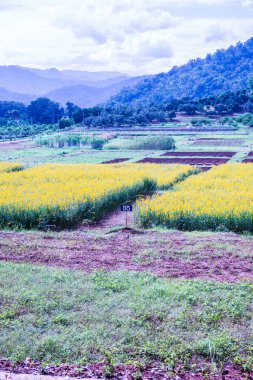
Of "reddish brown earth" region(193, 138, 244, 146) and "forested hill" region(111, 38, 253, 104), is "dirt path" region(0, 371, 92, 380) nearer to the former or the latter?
"reddish brown earth" region(193, 138, 244, 146)

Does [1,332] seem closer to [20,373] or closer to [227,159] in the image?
[20,373]

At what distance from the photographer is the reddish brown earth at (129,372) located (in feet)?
21.2

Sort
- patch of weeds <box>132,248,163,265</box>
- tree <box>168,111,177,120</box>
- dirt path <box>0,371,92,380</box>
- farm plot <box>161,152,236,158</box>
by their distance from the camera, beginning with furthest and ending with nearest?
1. tree <box>168,111,177,120</box>
2. farm plot <box>161,152,236,158</box>
3. patch of weeds <box>132,248,163,265</box>
4. dirt path <box>0,371,92,380</box>

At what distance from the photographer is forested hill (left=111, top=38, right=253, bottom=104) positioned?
162875mm

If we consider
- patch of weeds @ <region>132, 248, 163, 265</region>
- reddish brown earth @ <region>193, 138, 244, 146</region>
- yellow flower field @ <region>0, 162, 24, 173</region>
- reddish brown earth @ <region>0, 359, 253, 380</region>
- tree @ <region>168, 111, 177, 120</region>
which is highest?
tree @ <region>168, 111, 177, 120</region>

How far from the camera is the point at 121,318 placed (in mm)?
8055

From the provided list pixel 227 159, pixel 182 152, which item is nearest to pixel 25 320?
pixel 227 159

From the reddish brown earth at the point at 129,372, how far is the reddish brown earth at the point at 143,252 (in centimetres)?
380

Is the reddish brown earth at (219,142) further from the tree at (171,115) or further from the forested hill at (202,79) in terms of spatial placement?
the forested hill at (202,79)

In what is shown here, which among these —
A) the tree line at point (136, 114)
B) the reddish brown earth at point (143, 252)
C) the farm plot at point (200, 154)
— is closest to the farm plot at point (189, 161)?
the farm plot at point (200, 154)

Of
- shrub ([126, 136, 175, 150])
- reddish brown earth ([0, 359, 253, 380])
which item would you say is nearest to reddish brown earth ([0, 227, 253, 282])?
reddish brown earth ([0, 359, 253, 380])

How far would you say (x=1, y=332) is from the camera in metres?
7.64

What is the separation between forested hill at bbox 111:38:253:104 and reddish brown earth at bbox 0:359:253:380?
151416 millimetres

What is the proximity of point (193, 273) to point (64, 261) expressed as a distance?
313 cm
